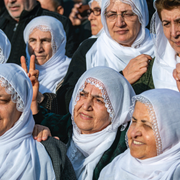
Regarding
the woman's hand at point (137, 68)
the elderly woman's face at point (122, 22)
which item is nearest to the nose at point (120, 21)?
the elderly woman's face at point (122, 22)

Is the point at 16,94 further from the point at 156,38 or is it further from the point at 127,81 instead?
the point at 156,38

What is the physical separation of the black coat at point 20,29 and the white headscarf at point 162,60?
2.17 metres

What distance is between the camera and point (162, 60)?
3580 mm

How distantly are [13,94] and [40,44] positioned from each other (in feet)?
6.97

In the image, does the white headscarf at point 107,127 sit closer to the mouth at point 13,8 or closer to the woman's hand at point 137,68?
the woman's hand at point 137,68

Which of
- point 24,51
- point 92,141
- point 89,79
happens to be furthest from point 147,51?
point 24,51

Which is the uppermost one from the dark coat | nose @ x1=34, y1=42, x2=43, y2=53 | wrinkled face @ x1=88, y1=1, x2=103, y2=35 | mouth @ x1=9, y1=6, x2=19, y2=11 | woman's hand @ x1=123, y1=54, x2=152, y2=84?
mouth @ x1=9, y1=6, x2=19, y2=11

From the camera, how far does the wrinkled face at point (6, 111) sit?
289 centimetres

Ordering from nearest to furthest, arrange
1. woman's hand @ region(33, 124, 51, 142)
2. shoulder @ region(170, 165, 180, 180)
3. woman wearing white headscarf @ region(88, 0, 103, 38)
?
shoulder @ region(170, 165, 180, 180), woman's hand @ region(33, 124, 51, 142), woman wearing white headscarf @ region(88, 0, 103, 38)

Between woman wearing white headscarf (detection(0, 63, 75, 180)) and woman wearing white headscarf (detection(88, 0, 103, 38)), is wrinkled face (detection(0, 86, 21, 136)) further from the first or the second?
woman wearing white headscarf (detection(88, 0, 103, 38))

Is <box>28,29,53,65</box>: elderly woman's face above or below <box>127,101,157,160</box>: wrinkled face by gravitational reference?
above

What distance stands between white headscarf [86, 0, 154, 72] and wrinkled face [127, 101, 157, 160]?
149 cm

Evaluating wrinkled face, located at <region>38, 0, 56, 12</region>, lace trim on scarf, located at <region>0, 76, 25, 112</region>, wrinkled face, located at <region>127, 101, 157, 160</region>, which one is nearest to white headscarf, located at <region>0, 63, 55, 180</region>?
lace trim on scarf, located at <region>0, 76, 25, 112</region>

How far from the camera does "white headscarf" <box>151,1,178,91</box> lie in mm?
3443
